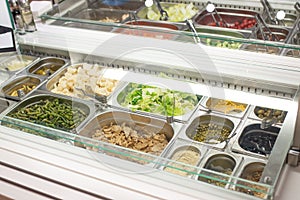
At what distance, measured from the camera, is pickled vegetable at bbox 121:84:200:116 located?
1381 millimetres

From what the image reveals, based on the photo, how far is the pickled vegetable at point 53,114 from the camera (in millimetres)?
1388

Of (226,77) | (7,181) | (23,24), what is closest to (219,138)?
(226,77)

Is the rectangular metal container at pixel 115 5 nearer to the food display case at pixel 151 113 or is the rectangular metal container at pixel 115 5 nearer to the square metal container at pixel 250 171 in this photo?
the food display case at pixel 151 113

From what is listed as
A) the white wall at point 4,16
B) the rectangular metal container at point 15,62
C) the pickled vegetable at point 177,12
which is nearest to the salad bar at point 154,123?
the rectangular metal container at point 15,62

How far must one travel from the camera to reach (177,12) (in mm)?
2115

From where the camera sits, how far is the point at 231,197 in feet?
3.46

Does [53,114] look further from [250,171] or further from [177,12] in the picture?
[177,12]

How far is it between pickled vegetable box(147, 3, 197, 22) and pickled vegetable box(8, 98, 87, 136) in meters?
0.83

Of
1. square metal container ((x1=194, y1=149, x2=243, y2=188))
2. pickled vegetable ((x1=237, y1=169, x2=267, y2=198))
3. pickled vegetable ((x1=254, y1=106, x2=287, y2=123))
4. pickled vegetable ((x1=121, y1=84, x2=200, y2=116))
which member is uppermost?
pickled vegetable ((x1=121, y1=84, x2=200, y2=116))

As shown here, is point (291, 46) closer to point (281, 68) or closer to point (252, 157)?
point (281, 68)

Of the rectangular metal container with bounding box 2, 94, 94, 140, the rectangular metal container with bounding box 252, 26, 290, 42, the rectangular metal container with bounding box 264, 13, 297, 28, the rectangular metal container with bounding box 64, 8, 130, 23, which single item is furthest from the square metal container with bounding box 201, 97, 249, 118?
the rectangular metal container with bounding box 64, 8, 130, 23

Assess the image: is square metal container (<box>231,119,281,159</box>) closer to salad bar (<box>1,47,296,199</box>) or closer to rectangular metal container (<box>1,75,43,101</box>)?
salad bar (<box>1,47,296,199</box>)

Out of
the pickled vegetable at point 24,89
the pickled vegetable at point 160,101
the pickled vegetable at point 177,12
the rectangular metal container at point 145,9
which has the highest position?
the rectangular metal container at point 145,9

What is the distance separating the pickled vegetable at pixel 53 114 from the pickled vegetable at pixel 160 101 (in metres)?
0.18
